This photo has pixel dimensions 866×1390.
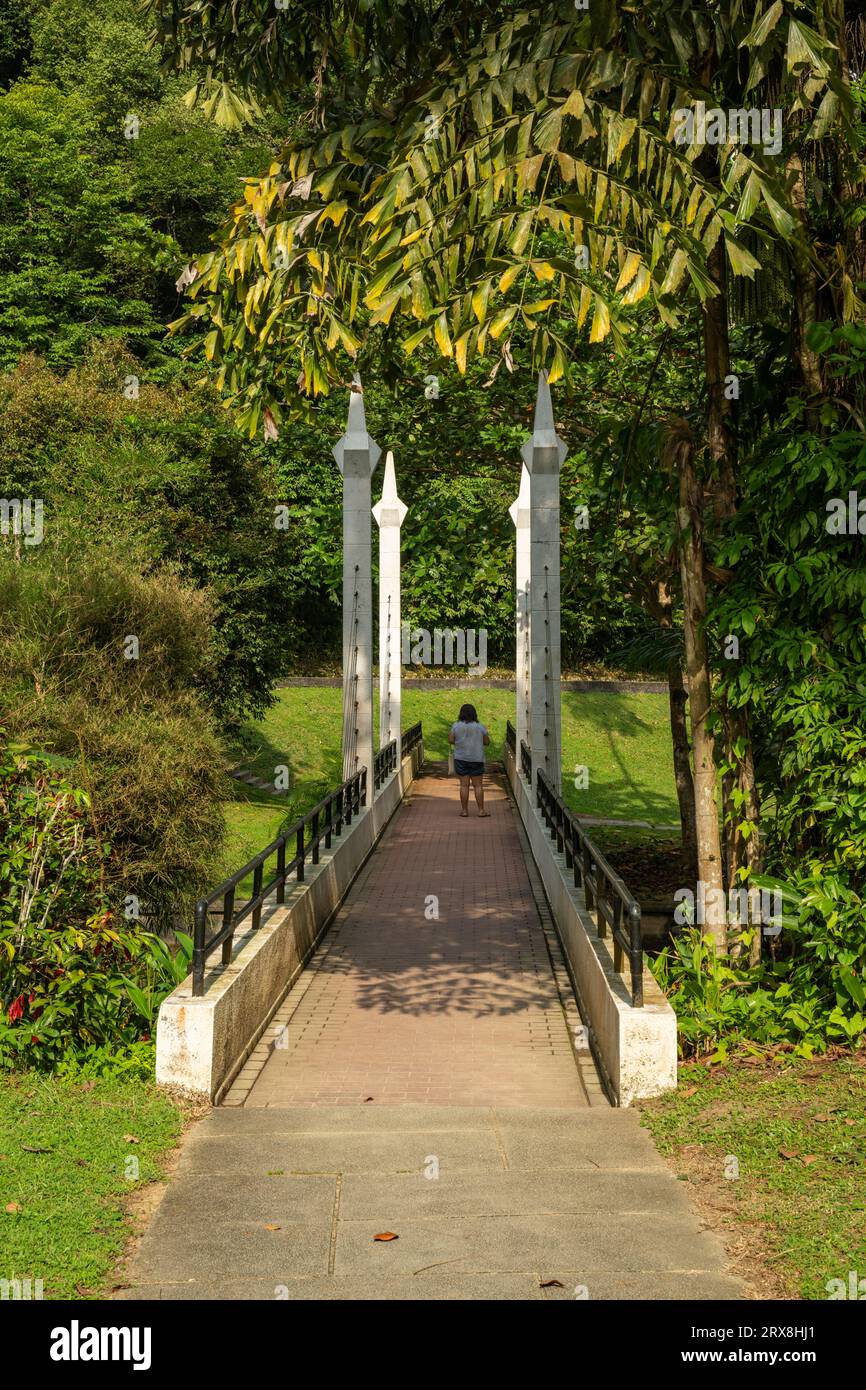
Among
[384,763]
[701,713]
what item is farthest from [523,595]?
[701,713]

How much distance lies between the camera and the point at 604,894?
368 inches

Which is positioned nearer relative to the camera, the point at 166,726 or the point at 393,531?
the point at 166,726

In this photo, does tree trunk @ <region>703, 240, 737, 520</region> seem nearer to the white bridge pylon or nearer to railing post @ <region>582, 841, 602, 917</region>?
railing post @ <region>582, 841, 602, 917</region>

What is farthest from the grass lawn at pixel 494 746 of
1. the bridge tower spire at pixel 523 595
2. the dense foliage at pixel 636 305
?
the dense foliage at pixel 636 305

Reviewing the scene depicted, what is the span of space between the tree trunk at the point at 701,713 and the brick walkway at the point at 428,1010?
1.34 metres

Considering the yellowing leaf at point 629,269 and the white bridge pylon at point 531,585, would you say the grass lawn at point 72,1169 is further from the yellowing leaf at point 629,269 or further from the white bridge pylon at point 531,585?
the white bridge pylon at point 531,585

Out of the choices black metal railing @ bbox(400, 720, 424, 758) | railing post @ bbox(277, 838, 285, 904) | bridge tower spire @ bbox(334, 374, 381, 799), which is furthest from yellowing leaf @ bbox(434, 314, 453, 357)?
black metal railing @ bbox(400, 720, 424, 758)

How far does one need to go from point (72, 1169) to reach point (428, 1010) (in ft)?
14.6

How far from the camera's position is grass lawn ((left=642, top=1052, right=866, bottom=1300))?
5.02 metres

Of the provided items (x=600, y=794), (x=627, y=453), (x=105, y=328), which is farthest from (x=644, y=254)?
(x=105, y=328)

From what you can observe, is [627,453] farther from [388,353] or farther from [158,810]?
[158,810]

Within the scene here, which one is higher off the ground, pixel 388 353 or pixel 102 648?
pixel 388 353

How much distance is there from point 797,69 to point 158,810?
1137 cm

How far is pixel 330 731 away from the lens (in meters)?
38.1
